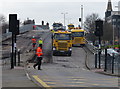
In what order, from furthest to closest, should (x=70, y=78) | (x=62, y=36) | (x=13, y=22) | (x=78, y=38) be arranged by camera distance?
(x=78, y=38)
(x=62, y=36)
(x=13, y=22)
(x=70, y=78)

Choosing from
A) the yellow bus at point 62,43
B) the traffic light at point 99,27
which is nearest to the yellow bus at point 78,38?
the yellow bus at point 62,43

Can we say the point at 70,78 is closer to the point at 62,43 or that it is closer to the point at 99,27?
the point at 99,27

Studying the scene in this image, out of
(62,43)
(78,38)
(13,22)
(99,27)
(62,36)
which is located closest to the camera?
(13,22)

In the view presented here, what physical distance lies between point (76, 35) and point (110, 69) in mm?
28409

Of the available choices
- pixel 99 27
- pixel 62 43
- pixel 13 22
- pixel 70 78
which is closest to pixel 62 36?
pixel 62 43

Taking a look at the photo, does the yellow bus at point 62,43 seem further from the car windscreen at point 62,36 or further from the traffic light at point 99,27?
the traffic light at point 99,27

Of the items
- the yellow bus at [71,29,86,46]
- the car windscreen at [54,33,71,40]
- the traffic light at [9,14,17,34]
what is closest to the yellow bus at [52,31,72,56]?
the car windscreen at [54,33,71,40]

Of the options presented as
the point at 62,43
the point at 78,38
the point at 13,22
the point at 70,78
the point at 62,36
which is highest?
the point at 13,22

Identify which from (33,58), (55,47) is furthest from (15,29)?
(55,47)

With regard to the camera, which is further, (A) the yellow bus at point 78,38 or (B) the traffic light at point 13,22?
(A) the yellow bus at point 78,38

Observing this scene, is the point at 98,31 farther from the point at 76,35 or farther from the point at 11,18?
the point at 76,35

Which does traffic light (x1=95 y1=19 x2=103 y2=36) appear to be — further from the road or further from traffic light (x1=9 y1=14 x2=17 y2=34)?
traffic light (x1=9 y1=14 x2=17 y2=34)

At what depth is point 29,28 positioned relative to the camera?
8712 centimetres

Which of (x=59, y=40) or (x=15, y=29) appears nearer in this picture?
(x=15, y=29)
